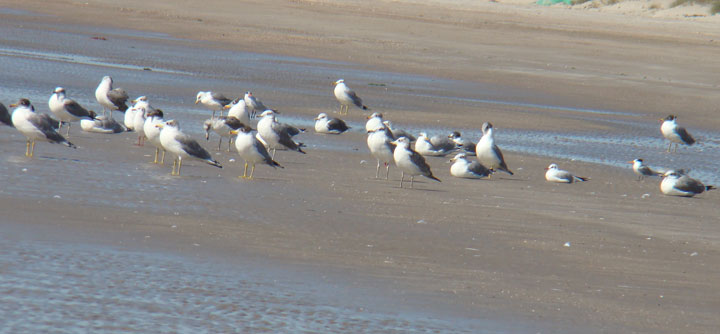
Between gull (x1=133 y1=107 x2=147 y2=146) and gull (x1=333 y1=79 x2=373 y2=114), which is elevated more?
gull (x1=333 y1=79 x2=373 y2=114)

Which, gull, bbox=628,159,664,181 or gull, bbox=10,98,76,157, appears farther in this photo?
gull, bbox=628,159,664,181

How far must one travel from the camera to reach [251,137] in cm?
1295

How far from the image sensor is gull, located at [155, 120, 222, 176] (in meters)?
12.4

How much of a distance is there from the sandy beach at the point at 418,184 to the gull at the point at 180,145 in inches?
8.9

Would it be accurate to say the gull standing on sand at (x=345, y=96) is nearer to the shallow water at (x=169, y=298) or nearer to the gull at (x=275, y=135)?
the gull at (x=275, y=135)

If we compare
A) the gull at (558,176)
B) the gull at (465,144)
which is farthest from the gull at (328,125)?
the gull at (558,176)

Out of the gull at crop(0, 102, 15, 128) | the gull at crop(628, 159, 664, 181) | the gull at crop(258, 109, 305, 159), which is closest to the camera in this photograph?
the gull at crop(0, 102, 15, 128)

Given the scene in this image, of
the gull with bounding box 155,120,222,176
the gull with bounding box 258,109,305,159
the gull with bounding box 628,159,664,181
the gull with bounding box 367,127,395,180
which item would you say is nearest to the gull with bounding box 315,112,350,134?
the gull with bounding box 258,109,305,159

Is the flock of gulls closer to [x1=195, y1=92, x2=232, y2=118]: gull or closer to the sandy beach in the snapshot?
[x1=195, y1=92, x2=232, y2=118]: gull

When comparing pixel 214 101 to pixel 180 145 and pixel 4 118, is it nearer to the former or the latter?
pixel 4 118

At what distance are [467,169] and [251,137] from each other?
2.94 meters

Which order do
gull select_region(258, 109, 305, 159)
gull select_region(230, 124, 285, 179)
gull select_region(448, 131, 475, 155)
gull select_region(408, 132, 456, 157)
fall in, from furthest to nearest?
gull select_region(448, 131, 475, 155) < gull select_region(408, 132, 456, 157) < gull select_region(258, 109, 305, 159) < gull select_region(230, 124, 285, 179)

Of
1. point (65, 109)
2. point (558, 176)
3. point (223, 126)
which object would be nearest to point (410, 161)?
point (558, 176)

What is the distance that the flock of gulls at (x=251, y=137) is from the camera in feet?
41.2
